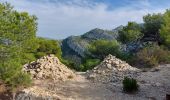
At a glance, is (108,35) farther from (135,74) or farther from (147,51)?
(135,74)

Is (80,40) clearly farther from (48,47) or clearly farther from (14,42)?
(14,42)

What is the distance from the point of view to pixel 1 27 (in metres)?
21.9

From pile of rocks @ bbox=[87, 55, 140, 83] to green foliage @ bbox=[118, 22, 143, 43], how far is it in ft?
84.9

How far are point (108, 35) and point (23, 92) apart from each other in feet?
190

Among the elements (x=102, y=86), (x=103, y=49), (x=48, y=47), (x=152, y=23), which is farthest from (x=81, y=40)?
(x=102, y=86)

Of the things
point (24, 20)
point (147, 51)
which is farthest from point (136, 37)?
point (24, 20)

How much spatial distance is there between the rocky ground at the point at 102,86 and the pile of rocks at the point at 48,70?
0.36 meters

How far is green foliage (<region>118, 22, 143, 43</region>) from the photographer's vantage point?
53875mm

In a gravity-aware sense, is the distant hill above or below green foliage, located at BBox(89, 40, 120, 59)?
above

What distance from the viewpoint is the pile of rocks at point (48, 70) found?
23.2 meters

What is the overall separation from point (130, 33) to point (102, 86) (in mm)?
31719

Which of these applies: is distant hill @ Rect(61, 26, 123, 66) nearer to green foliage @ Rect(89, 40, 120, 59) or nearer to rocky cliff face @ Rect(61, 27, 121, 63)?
rocky cliff face @ Rect(61, 27, 121, 63)

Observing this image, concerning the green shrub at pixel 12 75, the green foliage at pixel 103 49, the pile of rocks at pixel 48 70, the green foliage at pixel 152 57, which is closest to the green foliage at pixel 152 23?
the green foliage at pixel 103 49

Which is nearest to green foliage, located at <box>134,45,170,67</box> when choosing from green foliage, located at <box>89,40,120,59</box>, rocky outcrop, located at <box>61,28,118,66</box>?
green foliage, located at <box>89,40,120,59</box>
